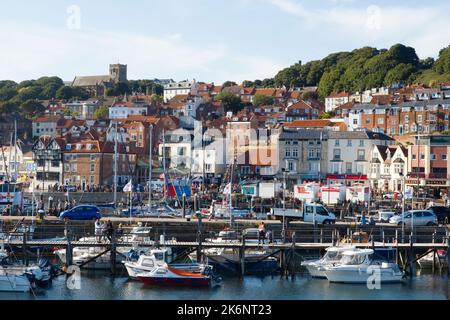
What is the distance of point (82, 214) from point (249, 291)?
17.0m

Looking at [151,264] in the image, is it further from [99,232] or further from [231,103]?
[231,103]

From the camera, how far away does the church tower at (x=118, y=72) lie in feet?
558

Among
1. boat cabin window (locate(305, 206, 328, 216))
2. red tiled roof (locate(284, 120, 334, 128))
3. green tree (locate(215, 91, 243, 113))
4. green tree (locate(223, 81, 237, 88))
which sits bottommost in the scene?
boat cabin window (locate(305, 206, 328, 216))

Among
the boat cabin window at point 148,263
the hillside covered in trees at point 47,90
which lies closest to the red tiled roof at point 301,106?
the hillside covered in trees at point 47,90

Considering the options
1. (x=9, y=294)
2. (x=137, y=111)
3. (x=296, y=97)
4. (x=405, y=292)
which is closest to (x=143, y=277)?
(x=9, y=294)

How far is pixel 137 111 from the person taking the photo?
112438mm

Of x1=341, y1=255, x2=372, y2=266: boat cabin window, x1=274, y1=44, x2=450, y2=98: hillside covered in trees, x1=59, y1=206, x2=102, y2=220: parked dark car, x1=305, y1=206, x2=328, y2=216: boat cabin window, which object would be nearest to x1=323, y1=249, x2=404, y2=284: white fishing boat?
x1=341, y1=255, x2=372, y2=266: boat cabin window

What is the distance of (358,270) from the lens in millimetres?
31078

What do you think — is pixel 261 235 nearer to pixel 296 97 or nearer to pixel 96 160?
pixel 96 160

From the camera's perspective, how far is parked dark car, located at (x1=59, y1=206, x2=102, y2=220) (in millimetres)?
44656

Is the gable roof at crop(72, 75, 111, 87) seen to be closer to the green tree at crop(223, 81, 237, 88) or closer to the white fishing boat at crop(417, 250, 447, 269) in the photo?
the green tree at crop(223, 81, 237, 88)

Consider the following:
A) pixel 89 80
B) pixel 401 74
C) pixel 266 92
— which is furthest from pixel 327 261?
pixel 89 80

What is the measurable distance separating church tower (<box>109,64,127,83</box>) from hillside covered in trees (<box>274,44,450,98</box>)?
47406 millimetres

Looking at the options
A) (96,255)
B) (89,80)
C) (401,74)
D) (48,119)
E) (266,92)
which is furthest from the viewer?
(89,80)
